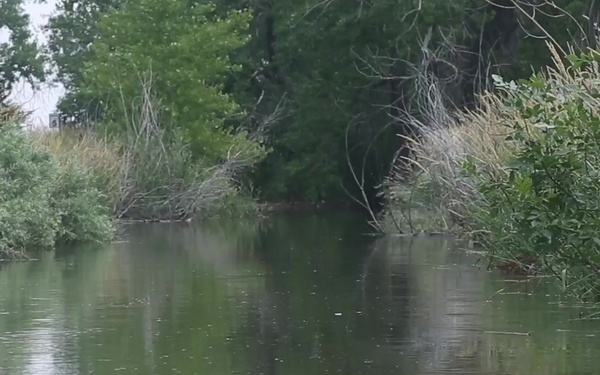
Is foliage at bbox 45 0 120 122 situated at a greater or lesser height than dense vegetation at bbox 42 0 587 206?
greater

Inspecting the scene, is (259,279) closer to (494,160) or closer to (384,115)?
(494,160)

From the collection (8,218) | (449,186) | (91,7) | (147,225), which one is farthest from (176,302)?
(91,7)

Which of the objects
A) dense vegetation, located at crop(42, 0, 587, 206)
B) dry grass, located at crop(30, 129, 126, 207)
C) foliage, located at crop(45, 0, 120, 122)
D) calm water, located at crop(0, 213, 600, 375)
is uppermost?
foliage, located at crop(45, 0, 120, 122)

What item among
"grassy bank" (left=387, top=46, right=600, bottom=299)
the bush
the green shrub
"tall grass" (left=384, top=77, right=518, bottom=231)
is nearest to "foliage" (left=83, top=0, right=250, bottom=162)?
"tall grass" (left=384, top=77, right=518, bottom=231)

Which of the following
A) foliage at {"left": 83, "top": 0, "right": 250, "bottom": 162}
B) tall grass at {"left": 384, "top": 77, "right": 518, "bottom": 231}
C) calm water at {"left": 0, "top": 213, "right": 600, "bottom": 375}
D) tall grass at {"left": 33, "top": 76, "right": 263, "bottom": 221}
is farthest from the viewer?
foliage at {"left": 83, "top": 0, "right": 250, "bottom": 162}

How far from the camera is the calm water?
A: 1226 cm

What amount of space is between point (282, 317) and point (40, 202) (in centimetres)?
1209

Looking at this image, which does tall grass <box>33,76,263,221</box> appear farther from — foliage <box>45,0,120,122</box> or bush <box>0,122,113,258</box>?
foliage <box>45,0,120,122</box>

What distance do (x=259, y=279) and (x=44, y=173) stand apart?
27.9 feet

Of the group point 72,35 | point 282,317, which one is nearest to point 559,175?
point 282,317

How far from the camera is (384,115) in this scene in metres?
54.2

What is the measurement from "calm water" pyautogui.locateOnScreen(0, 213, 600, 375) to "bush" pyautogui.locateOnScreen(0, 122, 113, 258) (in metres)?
1.06

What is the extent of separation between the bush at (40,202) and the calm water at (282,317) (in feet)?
3.47

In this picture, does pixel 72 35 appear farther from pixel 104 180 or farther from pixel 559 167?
pixel 559 167
